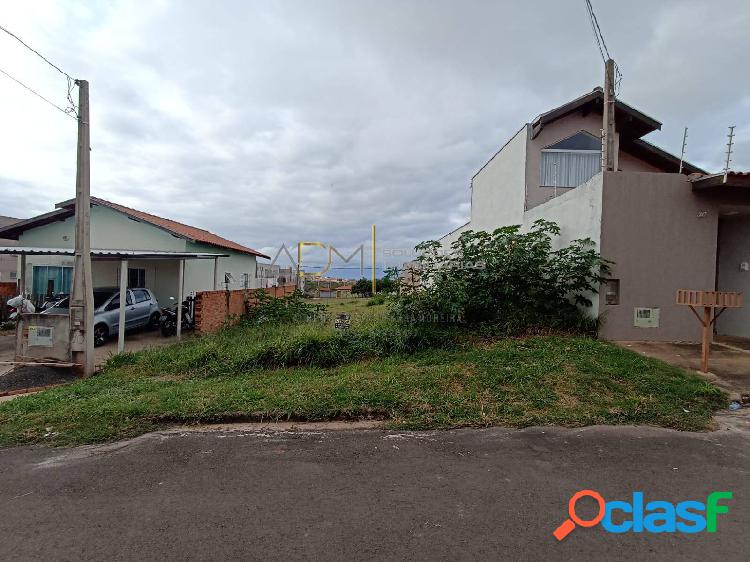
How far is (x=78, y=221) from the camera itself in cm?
639

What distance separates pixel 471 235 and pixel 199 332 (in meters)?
7.24

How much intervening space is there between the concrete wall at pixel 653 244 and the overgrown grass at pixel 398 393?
162 cm

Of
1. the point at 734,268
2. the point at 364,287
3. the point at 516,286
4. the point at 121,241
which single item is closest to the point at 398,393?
the point at 516,286

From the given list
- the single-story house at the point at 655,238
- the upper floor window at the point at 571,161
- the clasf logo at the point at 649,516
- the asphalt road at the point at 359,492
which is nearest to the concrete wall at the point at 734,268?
the single-story house at the point at 655,238

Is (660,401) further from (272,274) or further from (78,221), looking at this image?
(272,274)

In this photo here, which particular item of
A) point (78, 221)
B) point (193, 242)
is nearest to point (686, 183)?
point (78, 221)

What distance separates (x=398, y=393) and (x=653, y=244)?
6257mm

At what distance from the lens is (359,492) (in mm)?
2754

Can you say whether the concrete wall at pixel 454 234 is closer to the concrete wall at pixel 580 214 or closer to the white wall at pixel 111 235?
the concrete wall at pixel 580 214

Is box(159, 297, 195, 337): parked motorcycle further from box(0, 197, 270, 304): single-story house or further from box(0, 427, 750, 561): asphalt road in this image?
box(0, 427, 750, 561): asphalt road

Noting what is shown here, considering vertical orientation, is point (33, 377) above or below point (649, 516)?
below

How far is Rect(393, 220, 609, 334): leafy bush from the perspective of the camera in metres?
7.34

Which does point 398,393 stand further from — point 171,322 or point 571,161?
point 571,161

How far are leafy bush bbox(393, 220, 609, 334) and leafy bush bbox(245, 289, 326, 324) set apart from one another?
2945 millimetres
